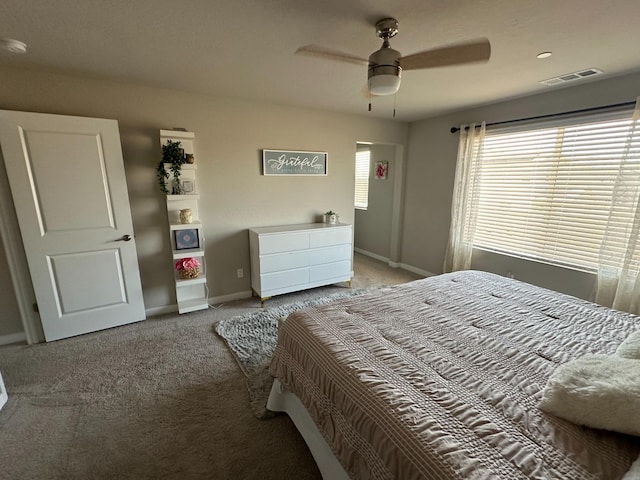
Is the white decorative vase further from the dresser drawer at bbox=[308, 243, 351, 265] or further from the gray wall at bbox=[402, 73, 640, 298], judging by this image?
the gray wall at bbox=[402, 73, 640, 298]

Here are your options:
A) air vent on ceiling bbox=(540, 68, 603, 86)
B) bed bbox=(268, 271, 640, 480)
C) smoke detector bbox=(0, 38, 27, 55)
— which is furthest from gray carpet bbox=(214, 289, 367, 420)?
air vent on ceiling bbox=(540, 68, 603, 86)

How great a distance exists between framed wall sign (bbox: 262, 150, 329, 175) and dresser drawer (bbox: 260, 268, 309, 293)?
1233 millimetres

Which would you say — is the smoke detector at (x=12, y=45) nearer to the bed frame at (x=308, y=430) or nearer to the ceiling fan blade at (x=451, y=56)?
the ceiling fan blade at (x=451, y=56)

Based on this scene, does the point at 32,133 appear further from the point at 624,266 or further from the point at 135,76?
the point at 624,266

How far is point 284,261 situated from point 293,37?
2223 mm

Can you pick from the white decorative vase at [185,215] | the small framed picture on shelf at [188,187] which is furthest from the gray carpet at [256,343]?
the small framed picture on shelf at [188,187]

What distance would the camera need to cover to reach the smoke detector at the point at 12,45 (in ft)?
5.89

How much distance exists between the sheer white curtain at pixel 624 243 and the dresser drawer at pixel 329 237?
2.54m

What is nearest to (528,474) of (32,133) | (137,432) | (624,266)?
(137,432)

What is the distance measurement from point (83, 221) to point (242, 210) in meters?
1.48

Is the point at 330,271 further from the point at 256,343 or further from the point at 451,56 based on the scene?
the point at 451,56

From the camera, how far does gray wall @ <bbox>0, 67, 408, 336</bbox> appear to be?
2479mm

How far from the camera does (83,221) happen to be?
254cm

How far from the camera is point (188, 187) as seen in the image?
293 centimetres
